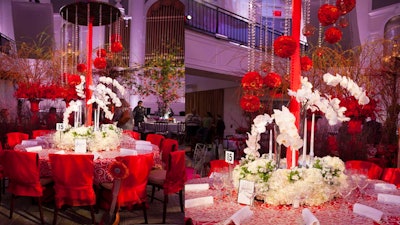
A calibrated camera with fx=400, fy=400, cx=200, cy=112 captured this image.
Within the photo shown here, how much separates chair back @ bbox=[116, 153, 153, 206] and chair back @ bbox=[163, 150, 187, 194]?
181 millimetres

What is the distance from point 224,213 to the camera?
79.0 inches

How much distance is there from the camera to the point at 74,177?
322 centimetres

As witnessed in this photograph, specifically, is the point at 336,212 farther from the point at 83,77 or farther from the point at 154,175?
the point at 83,77

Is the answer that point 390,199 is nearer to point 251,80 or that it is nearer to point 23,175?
point 251,80

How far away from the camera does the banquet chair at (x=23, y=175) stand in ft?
8.98

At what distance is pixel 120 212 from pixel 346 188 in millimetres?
1471

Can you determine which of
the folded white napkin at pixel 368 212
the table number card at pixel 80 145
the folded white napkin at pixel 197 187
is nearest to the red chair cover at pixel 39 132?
the table number card at pixel 80 145

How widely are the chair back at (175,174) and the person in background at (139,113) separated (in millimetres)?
501

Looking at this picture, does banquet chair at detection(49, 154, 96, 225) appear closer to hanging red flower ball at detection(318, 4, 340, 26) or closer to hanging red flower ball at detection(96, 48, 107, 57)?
hanging red flower ball at detection(96, 48, 107, 57)

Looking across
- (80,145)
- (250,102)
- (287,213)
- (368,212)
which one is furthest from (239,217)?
(80,145)

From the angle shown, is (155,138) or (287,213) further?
(155,138)

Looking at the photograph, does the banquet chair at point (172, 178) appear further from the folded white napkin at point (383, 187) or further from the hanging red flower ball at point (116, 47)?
the folded white napkin at point (383, 187)

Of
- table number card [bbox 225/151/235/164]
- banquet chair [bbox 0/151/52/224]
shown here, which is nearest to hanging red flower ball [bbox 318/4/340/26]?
table number card [bbox 225/151/235/164]

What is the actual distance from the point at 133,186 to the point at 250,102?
1029 mm
